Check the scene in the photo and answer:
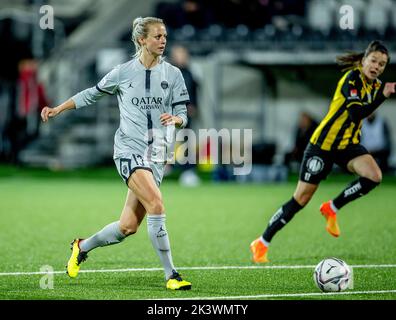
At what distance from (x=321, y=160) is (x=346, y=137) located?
36 cm

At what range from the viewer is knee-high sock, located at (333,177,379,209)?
10039 mm

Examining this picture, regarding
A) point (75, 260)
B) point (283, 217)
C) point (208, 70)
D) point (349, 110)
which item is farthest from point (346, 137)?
point (208, 70)

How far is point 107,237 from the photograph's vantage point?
8.34 metres

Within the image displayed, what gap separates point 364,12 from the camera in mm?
27359

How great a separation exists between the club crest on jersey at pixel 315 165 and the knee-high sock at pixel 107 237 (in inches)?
93.0

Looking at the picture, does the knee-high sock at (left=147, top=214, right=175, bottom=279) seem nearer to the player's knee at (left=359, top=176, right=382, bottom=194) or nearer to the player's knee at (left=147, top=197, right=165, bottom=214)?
the player's knee at (left=147, top=197, right=165, bottom=214)

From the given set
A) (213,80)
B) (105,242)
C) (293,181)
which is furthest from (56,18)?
(105,242)

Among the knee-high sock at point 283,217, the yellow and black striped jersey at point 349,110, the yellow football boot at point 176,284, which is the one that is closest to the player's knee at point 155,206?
the yellow football boot at point 176,284

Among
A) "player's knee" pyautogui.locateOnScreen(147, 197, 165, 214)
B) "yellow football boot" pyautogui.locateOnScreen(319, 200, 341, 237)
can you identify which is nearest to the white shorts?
"player's knee" pyautogui.locateOnScreen(147, 197, 165, 214)

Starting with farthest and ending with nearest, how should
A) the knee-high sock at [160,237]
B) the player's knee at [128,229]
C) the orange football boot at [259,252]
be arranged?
the orange football boot at [259,252] < the player's knee at [128,229] < the knee-high sock at [160,237]

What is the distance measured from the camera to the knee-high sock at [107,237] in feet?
27.2

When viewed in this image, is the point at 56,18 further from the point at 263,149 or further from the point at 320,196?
the point at 320,196

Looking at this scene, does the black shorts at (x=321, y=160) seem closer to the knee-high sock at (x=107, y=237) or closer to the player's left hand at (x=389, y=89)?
the player's left hand at (x=389, y=89)

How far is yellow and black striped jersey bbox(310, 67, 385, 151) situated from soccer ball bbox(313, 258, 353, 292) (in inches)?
89.0
